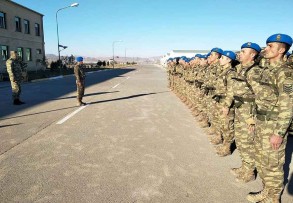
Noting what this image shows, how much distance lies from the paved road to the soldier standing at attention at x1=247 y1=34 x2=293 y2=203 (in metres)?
0.43

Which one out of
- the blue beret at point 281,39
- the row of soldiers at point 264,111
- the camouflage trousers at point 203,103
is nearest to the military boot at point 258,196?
the row of soldiers at point 264,111

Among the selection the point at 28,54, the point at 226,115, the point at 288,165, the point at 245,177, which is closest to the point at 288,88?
the point at 245,177

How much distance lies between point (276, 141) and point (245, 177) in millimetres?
1180

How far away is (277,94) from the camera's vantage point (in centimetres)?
308

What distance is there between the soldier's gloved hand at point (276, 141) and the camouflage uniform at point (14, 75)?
32.4 feet

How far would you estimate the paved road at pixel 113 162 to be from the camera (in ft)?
11.6

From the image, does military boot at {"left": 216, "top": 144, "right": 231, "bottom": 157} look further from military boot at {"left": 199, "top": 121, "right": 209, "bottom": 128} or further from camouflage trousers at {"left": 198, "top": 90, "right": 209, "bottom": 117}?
camouflage trousers at {"left": 198, "top": 90, "right": 209, "bottom": 117}

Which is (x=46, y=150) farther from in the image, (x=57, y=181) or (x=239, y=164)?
(x=239, y=164)

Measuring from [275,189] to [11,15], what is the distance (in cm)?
3456

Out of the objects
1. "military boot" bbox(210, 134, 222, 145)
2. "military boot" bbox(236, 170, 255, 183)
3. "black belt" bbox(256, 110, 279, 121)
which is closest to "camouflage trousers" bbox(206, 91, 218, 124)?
"military boot" bbox(210, 134, 222, 145)

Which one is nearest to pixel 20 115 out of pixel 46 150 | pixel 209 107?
pixel 46 150

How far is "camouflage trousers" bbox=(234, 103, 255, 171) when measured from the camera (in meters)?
3.96

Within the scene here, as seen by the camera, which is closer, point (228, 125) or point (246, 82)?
point (246, 82)

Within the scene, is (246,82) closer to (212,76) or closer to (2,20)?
(212,76)
